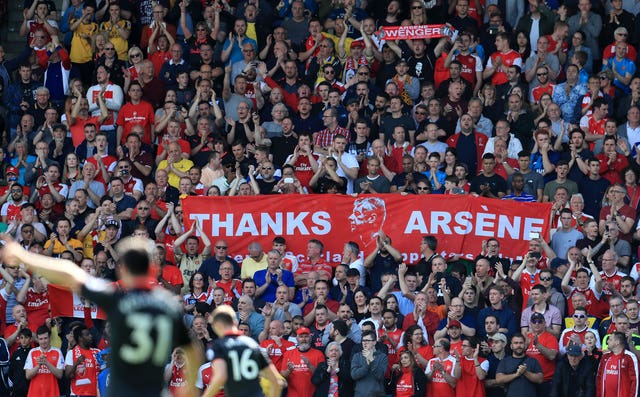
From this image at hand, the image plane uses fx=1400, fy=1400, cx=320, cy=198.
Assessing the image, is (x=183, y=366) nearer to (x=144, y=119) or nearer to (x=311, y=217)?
(x=311, y=217)

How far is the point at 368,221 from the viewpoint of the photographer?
20.4m

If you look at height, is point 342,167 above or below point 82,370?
above

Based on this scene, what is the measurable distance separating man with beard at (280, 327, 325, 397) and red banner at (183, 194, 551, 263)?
2.37 meters

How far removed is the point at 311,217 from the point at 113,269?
9.78ft

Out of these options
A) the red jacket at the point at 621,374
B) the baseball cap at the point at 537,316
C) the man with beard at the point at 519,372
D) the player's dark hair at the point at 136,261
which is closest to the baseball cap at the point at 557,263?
the baseball cap at the point at 537,316

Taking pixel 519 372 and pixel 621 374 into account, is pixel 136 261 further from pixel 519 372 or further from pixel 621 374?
pixel 621 374

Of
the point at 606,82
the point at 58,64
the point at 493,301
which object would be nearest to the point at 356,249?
the point at 493,301

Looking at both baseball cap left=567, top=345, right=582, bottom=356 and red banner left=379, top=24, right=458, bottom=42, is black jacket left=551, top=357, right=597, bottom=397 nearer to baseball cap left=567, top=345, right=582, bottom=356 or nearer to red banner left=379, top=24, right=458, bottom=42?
baseball cap left=567, top=345, right=582, bottom=356

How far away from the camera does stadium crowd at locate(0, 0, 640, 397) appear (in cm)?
1827

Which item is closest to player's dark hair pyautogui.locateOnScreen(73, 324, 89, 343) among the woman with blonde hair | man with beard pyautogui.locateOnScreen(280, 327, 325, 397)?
man with beard pyautogui.locateOnScreen(280, 327, 325, 397)

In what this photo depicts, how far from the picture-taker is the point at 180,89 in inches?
906

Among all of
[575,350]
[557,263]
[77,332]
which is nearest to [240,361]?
[575,350]

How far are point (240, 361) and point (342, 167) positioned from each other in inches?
368

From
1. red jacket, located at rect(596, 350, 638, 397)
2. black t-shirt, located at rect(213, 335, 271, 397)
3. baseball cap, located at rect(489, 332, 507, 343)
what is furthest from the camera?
baseball cap, located at rect(489, 332, 507, 343)
